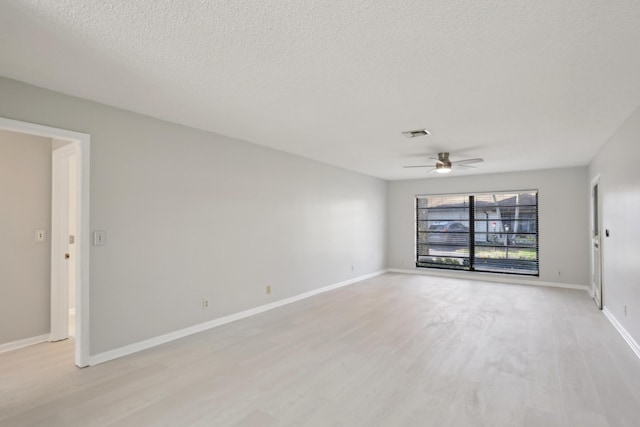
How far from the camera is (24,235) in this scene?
367 centimetres

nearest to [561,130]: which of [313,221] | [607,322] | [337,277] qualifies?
[607,322]

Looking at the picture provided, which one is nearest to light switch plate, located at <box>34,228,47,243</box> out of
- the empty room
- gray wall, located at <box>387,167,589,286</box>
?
the empty room

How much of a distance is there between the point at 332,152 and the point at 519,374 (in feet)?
12.5

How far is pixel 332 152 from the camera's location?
545 cm

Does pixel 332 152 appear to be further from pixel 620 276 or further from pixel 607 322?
pixel 607 322

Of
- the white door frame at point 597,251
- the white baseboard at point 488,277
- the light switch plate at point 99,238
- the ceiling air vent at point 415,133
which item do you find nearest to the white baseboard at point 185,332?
the light switch plate at point 99,238

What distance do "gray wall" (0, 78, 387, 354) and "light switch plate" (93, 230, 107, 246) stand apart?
4 centimetres

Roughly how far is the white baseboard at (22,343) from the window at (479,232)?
7.43 m

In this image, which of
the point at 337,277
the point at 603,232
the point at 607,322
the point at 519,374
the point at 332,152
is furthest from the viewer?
the point at 337,277

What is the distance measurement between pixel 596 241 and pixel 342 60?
572 cm

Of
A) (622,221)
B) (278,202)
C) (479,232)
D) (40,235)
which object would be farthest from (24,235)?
(479,232)

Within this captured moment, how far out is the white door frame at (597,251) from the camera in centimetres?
515

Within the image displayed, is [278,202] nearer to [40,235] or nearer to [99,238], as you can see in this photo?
[99,238]

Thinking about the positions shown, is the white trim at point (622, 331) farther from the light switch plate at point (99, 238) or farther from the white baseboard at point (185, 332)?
the light switch plate at point (99, 238)
